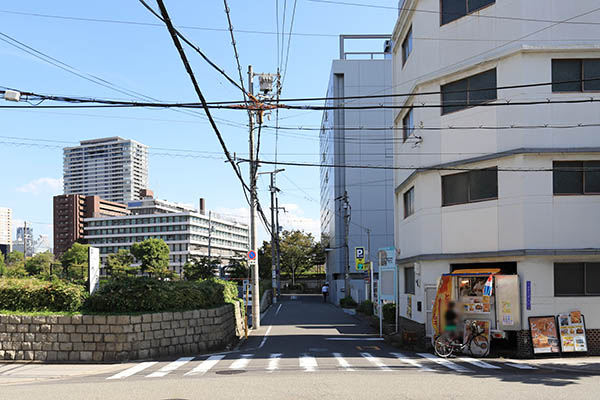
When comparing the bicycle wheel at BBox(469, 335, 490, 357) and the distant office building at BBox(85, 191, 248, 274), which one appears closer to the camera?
the bicycle wheel at BBox(469, 335, 490, 357)

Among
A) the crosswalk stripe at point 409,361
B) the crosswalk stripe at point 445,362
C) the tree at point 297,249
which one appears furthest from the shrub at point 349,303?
the tree at point 297,249

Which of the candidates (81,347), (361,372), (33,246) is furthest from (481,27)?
(33,246)

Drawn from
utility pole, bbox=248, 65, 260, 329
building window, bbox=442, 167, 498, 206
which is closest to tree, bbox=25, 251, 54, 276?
utility pole, bbox=248, 65, 260, 329

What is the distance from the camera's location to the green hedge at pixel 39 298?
1705 centimetres

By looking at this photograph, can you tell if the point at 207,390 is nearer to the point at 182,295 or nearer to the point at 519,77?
the point at 182,295

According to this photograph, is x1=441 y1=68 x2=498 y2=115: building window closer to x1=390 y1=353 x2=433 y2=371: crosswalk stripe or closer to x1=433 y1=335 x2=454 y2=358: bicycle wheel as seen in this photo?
x1=433 y1=335 x2=454 y2=358: bicycle wheel

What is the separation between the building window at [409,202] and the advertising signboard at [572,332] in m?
7.92

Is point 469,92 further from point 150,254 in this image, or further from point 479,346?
point 150,254

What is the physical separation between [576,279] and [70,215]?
567 feet

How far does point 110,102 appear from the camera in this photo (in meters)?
13.0

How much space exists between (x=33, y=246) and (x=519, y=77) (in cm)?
18492

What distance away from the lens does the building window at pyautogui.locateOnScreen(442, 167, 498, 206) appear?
19.7m

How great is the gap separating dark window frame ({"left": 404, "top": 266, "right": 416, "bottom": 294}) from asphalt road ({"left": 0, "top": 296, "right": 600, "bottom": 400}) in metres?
5.07

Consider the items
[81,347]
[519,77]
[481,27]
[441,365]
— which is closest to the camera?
[441,365]
